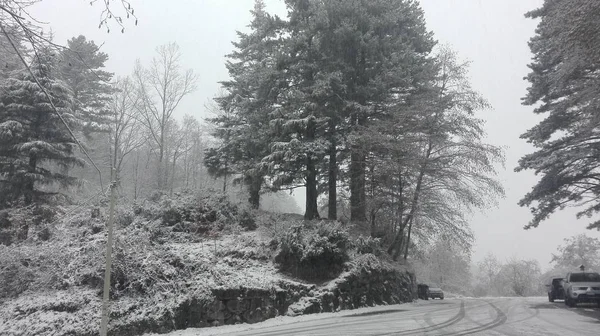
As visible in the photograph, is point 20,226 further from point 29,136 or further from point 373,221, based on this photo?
point 373,221

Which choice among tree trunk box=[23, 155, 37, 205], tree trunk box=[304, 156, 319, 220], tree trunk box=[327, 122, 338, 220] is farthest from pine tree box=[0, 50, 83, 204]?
tree trunk box=[327, 122, 338, 220]

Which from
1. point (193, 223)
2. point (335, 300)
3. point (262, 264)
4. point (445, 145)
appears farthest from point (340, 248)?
point (445, 145)

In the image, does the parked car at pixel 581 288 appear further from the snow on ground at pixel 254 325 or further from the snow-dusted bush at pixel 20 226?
the snow-dusted bush at pixel 20 226

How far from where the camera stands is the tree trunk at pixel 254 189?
20.4 m

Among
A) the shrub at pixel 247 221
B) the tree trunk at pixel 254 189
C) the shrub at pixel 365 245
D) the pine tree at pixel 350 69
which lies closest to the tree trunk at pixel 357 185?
the pine tree at pixel 350 69

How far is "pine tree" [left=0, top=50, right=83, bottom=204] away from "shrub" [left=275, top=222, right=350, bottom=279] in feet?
36.5

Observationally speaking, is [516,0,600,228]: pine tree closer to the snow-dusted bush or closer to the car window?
the car window

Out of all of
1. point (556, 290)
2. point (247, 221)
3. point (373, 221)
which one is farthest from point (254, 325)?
point (556, 290)

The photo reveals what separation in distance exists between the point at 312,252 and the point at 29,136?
13.9 meters

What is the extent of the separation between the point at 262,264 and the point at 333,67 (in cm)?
1118

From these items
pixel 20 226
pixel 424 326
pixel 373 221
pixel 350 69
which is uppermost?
pixel 350 69

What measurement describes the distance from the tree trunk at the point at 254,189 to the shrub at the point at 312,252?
4.70 metres

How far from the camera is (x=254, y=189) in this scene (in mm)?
21781

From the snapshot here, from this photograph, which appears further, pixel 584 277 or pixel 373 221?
pixel 373 221
